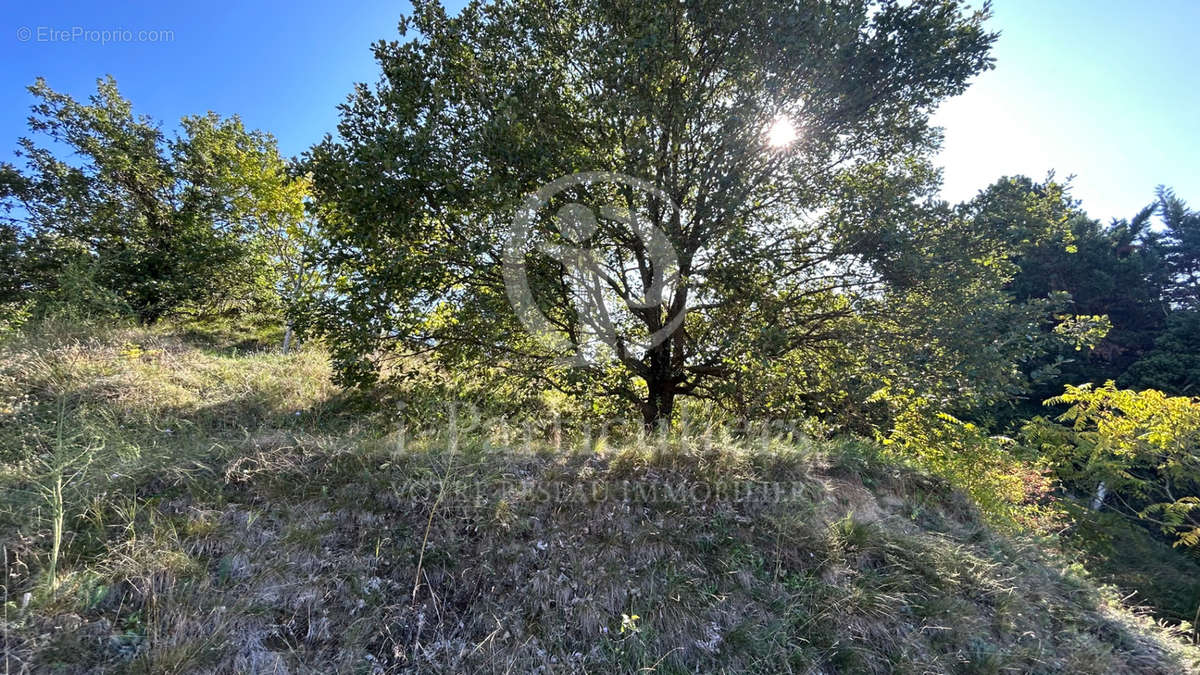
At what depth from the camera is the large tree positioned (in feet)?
13.8

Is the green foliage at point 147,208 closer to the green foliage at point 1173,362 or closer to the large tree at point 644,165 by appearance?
the large tree at point 644,165

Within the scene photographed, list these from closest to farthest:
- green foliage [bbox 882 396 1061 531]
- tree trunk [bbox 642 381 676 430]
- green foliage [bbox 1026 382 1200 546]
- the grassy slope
→ the grassy slope, green foliage [bbox 882 396 1061 531], tree trunk [bbox 642 381 676 430], green foliage [bbox 1026 382 1200 546]

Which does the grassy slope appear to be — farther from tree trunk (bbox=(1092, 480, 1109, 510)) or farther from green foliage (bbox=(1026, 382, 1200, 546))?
tree trunk (bbox=(1092, 480, 1109, 510))

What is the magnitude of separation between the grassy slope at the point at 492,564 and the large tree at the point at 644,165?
4.70ft

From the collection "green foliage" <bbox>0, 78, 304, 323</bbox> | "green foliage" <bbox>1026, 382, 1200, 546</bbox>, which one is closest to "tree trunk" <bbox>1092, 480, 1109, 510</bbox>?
"green foliage" <bbox>1026, 382, 1200, 546</bbox>

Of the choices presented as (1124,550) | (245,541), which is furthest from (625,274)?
(1124,550)

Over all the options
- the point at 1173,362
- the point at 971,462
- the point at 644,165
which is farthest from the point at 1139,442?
the point at 1173,362

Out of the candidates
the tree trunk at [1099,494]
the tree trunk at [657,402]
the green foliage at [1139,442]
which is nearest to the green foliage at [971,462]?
the green foliage at [1139,442]

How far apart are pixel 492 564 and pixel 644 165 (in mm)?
4029

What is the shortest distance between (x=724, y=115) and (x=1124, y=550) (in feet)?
51.2

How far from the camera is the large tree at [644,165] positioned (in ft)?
13.8

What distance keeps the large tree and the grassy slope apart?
1.43 metres

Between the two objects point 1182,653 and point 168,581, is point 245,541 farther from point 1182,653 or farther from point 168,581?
point 1182,653

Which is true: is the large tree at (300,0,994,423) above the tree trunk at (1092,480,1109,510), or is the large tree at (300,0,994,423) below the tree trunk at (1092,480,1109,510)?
above
